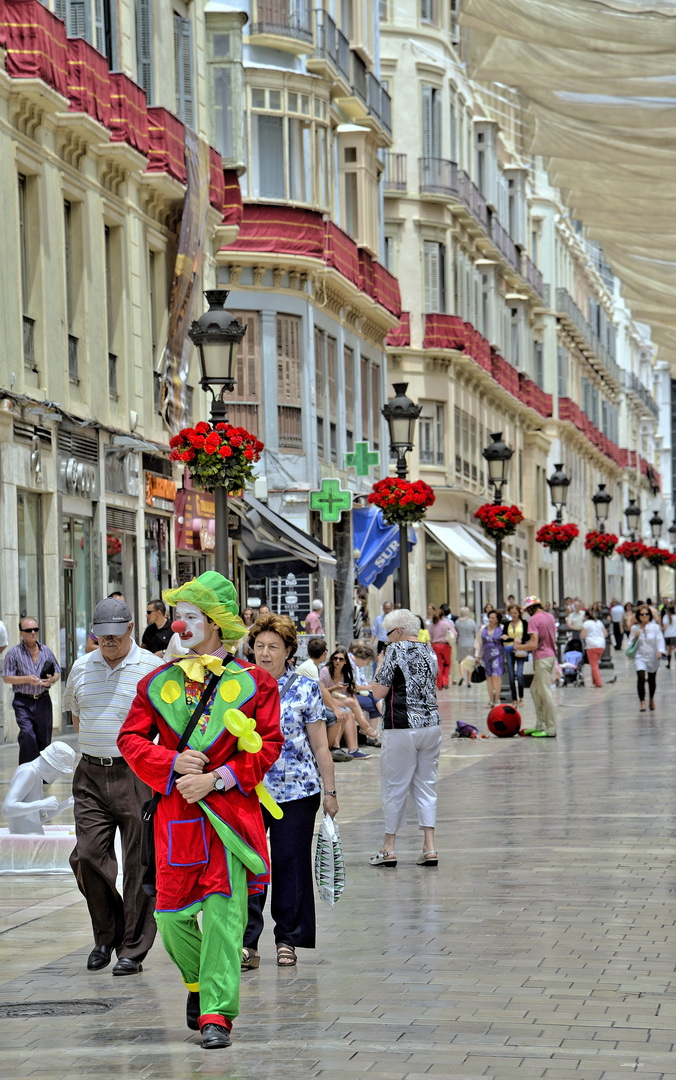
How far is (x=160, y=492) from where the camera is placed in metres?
29.8

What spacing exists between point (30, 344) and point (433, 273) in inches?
1212

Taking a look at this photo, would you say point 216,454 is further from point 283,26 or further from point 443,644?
point 283,26

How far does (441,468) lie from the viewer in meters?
54.4

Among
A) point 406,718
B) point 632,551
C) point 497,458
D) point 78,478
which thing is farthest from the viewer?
point 632,551

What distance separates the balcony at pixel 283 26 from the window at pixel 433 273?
578 inches

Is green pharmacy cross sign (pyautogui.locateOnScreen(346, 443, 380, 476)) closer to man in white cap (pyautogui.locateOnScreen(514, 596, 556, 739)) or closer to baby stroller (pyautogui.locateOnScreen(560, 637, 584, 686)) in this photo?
baby stroller (pyautogui.locateOnScreen(560, 637, 584, 686))

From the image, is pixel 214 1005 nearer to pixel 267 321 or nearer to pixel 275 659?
pixel 275 659

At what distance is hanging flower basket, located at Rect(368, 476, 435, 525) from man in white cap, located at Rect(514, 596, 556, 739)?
2.17 m

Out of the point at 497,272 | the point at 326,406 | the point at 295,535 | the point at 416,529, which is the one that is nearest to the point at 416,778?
the point at 295,535

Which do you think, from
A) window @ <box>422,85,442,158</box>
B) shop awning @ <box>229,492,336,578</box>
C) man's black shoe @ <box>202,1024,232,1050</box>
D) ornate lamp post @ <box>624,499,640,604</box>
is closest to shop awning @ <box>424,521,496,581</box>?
ornate lamp post @ <box>624,499,640,604</box>

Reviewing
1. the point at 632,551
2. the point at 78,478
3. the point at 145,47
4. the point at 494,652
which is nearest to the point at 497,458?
the point at 494,652

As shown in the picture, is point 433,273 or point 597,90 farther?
point 433,273

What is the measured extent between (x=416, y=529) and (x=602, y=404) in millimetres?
46458

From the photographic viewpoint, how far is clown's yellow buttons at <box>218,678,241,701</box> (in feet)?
24.1
